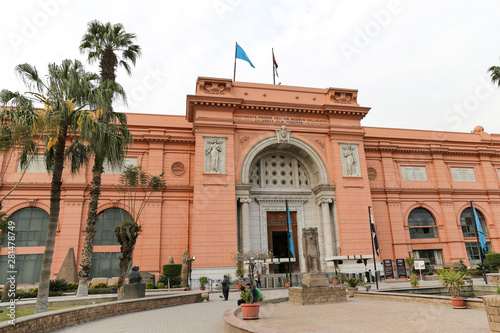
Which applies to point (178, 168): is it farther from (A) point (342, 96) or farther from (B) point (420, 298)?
(B) point (420, 298)

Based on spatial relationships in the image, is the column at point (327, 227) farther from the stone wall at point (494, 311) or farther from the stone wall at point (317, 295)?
the stone wall at point (494, 311)

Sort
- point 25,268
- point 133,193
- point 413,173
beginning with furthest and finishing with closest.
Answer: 1. point 413,173
2. point 133,193
3. point 25,268

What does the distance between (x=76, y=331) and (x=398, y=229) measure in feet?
85.1

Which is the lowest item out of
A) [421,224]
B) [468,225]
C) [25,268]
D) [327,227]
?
[25,268]

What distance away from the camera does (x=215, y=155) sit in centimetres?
Answer: 2389

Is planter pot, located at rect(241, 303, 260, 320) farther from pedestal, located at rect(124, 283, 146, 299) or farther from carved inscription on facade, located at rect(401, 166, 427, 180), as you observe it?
carved inscription on facade, located at rect(401, 166, 427, 180)

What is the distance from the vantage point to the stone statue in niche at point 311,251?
1511cm

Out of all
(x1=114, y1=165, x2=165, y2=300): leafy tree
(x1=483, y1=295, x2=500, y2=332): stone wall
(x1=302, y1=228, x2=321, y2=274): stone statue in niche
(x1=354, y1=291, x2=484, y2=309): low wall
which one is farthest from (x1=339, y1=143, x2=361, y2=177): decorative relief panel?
(x1=483, y1=295, x2=500, y2=332): stone wall

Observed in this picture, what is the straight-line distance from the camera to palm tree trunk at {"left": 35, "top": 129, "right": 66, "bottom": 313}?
425 inches

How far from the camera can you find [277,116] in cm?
2620

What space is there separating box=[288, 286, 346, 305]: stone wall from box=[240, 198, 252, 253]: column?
29.4ft

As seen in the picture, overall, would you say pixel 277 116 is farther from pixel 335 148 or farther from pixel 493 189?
pixel 493 189

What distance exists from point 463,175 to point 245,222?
881 inches

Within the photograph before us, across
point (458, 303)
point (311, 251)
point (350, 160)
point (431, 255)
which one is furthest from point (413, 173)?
point (458, 303)
